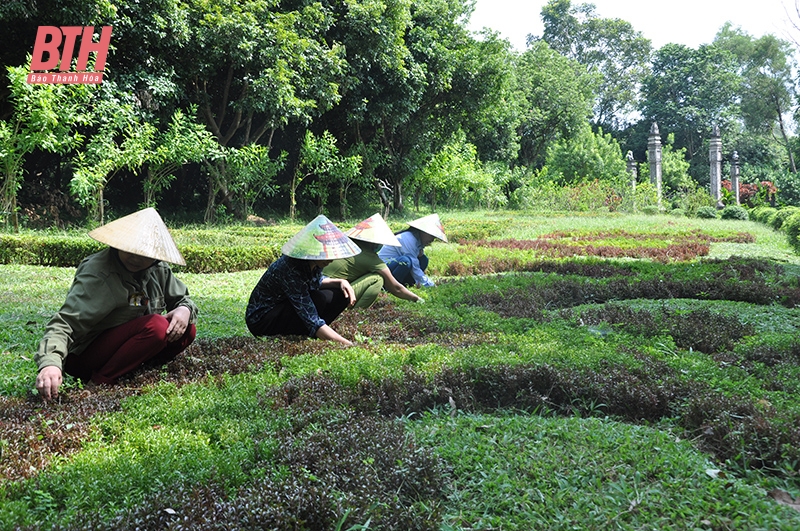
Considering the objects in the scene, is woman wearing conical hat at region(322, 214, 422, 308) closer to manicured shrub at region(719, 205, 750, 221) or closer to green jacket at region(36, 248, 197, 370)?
green jacket at region(36, 248, 197, 370)

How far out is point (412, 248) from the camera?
7996mm

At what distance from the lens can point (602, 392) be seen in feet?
12.8

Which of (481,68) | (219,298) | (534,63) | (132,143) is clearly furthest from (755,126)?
(219,298)

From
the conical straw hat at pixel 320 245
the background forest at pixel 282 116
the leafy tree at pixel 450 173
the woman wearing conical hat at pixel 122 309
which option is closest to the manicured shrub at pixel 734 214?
the background forest at pixel 282 116

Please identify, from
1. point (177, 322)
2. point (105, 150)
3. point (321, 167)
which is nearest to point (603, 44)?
point (321, 167)

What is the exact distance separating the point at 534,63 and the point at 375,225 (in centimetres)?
3672

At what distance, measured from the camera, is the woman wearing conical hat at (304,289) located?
4953 mm

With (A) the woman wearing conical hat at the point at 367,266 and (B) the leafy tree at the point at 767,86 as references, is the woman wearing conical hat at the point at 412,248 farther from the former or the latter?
(B) the leafy tree at the point at 767,86

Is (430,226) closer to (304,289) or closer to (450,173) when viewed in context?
(304,289)

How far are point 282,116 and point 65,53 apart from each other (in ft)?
19.9

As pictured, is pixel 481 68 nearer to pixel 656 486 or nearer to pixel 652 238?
pixel 652 238

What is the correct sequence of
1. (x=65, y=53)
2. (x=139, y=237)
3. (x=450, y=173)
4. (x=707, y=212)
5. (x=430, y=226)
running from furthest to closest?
(x=450, y=173), (x=707, y=212), (x=65, y=53), (x=430, y=226), (x=139, y=237)

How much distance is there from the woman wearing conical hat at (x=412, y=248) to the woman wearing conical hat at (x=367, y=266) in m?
1.15

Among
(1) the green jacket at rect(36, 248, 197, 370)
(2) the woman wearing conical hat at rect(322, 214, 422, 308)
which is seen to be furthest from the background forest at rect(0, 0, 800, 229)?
(1) the green jacket at rect(36, 248, 197, 370)
